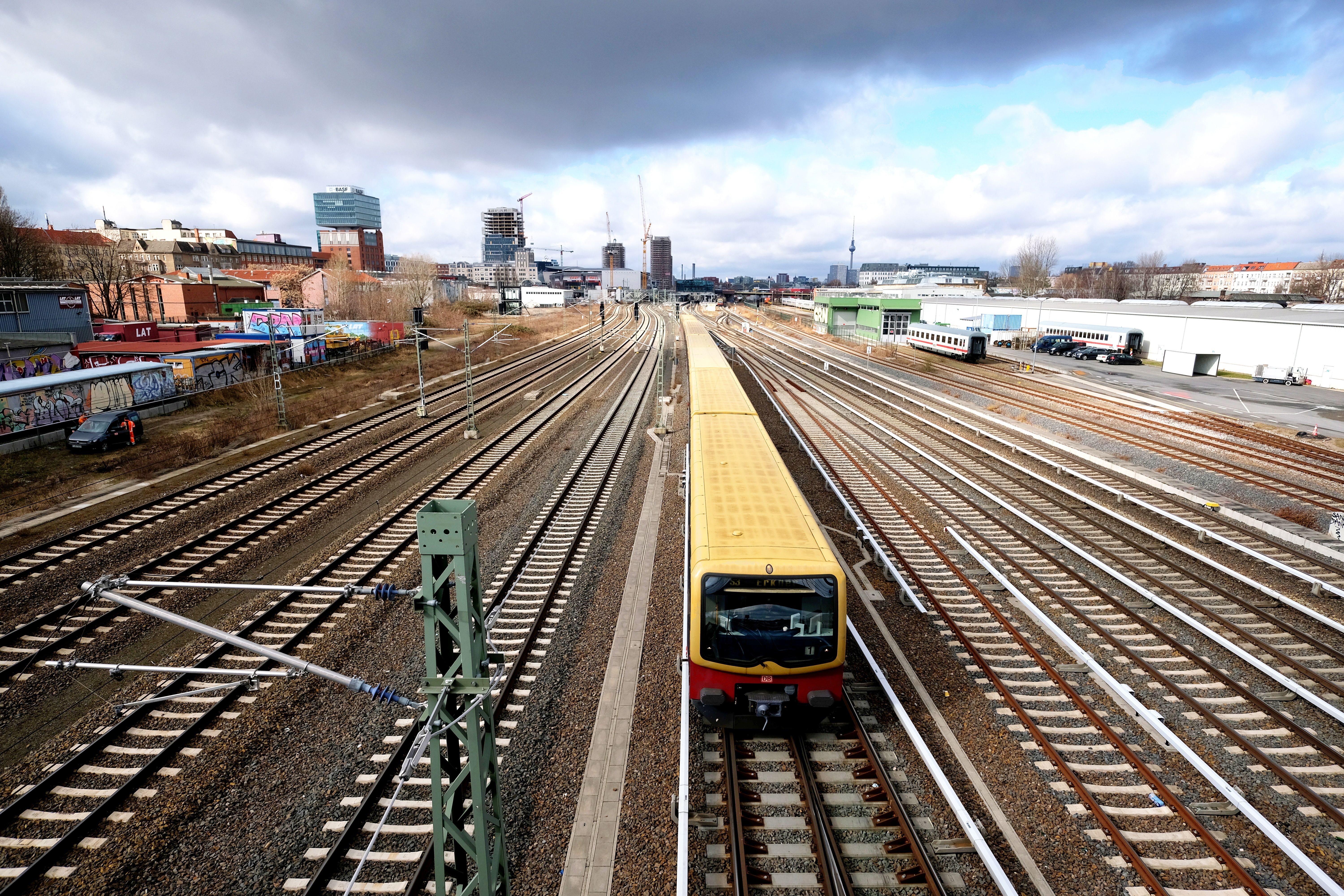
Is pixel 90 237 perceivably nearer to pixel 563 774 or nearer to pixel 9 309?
pixel 9 309

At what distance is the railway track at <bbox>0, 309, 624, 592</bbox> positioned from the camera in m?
15.9

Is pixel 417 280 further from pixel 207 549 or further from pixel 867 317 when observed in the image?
pixel 207 549

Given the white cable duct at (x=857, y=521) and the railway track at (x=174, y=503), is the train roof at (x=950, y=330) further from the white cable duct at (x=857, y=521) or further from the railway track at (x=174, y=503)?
the railway track at (x=174, y=503)

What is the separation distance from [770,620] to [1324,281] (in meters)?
142

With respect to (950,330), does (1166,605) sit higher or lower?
lower

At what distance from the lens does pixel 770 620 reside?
894 centimetres

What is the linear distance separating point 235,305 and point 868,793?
8743 centimetres

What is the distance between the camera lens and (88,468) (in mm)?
24688

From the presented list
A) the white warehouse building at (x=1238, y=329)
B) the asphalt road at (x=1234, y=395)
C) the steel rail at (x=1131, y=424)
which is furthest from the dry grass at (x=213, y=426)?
the white warehouse building at (x=1238, y=329)

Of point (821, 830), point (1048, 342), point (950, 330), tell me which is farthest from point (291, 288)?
point (821, 830)

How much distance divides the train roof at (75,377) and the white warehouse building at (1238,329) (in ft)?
234

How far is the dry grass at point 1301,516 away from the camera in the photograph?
58.9ft

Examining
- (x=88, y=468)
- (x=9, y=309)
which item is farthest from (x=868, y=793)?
(x=9, y=309)

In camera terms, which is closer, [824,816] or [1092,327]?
Answer: [824,816]
